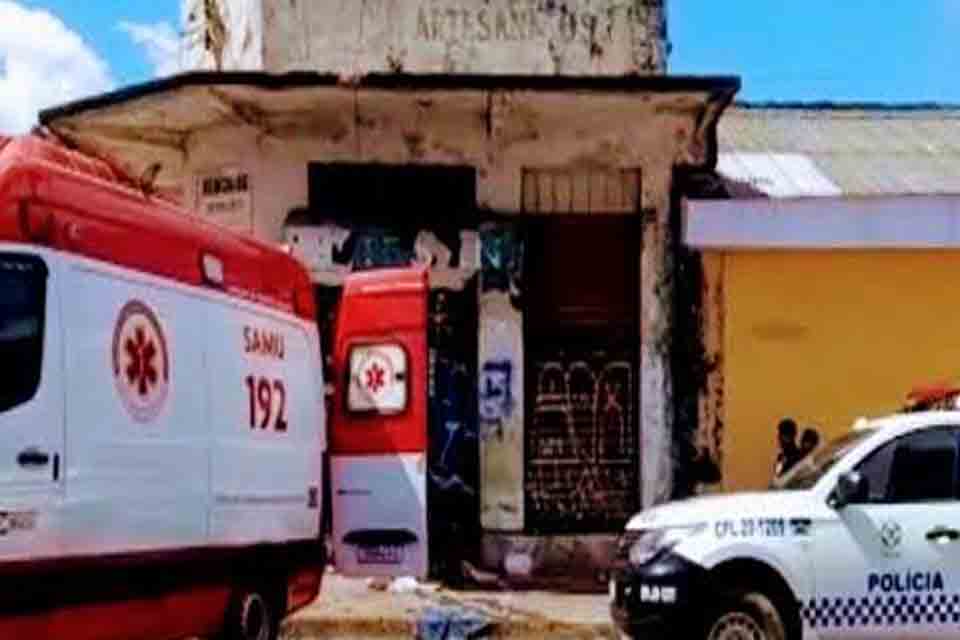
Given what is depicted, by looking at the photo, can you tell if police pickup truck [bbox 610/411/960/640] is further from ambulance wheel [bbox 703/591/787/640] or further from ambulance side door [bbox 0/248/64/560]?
ambulance side door [bbox 0/248/64/560]

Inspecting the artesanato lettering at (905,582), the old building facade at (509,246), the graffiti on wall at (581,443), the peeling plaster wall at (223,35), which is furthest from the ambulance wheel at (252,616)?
the peeling plaster wall at (223,35)

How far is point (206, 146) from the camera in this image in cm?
1889

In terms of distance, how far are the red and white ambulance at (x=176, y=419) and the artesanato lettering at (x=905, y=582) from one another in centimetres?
285

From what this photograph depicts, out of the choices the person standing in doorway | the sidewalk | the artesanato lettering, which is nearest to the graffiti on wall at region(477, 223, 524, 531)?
the sidewalk

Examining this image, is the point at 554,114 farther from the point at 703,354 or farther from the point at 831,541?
the point at 831,541

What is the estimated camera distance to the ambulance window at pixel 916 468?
1146 cm

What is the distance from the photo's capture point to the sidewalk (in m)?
15.1

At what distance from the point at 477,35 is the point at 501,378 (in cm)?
376

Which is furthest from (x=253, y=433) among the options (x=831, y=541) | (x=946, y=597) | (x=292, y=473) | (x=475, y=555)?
(x=475, y=555)

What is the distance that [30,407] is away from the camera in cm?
824

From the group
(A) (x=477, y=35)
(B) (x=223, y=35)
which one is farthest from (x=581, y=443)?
(B) (x=223, y=35)

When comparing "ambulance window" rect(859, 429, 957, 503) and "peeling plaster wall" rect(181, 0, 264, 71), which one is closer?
"ambulance window" rect(859, 429, 957, 503)

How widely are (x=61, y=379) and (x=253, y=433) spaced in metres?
2.43

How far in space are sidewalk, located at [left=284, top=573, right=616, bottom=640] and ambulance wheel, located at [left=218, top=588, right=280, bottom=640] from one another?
3004mm
